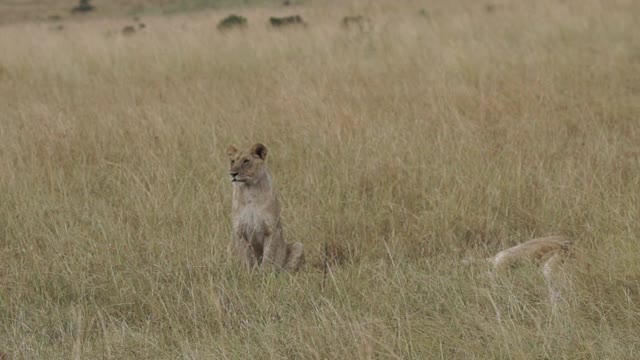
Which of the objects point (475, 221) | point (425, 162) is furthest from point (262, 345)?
point (425, 162)

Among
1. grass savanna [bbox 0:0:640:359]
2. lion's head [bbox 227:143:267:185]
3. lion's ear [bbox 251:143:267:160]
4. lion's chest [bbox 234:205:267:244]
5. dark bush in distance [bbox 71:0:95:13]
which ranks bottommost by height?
dark bush in distance [bbox 71:0:95:13]

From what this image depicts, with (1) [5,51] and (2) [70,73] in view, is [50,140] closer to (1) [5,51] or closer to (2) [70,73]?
(2) [70,73]

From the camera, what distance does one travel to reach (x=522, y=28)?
461 inches

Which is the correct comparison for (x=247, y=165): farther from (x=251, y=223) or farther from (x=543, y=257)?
(x=543, y=257)

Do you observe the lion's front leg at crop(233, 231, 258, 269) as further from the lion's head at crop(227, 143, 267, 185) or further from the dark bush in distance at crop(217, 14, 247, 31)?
the dark bush in distance at crop(217, 14, 247, 31)

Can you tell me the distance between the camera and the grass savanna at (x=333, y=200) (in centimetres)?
351

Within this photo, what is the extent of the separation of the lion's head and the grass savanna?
1.32ft

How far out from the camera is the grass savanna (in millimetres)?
3512

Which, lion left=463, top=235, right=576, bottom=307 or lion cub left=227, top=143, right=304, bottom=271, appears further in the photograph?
lion cub left=227, top=143, right=304, bottom=271

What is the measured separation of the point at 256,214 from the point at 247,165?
0.24 meters

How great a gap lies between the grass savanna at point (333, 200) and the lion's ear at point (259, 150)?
1.68ft

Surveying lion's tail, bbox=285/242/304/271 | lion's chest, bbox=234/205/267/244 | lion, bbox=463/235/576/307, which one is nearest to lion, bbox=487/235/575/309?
lion, bbox=463/235/576/307

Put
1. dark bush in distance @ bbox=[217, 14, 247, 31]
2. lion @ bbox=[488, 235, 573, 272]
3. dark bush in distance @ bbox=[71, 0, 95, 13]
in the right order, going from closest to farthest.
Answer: lion @ bbox=[488, 235, 573, 272] → dark bush in distance @ bbox=[217, 14, 247, 31] → dark bush in distance @ bbox=[71, 0, 95, 13]

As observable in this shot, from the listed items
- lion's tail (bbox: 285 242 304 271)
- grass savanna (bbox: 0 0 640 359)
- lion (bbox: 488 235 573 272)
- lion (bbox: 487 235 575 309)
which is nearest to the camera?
grass savanna (bbox: 0 0 640 359)
